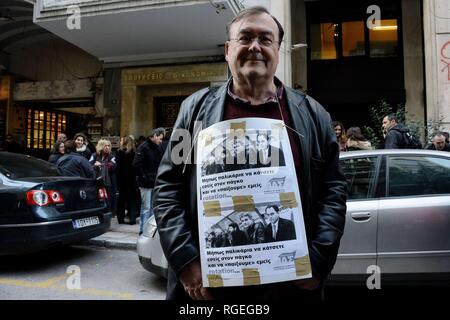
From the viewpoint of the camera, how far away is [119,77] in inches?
499

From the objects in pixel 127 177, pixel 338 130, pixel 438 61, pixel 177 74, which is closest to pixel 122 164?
pixel 127 177

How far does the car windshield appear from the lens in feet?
17.4

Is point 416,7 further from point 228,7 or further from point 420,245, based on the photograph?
point 420,245

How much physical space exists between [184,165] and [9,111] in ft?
49.1

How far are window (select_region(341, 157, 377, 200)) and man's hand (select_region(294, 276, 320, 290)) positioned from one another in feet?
8.55

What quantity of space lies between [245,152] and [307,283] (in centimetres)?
56

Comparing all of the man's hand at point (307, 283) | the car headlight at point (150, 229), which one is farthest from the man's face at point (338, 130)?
the man's hand at point (307, 283)

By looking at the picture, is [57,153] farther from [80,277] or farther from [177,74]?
[177,74]

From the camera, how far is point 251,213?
55.7 inches

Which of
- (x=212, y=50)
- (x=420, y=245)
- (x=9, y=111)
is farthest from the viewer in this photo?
(x=9, y=111)

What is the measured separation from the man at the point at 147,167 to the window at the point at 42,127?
10171 millimetres

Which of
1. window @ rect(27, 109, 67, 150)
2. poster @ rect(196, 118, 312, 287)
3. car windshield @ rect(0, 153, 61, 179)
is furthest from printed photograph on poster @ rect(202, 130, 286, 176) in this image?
window @ rect(27, 109, 67, 150)
